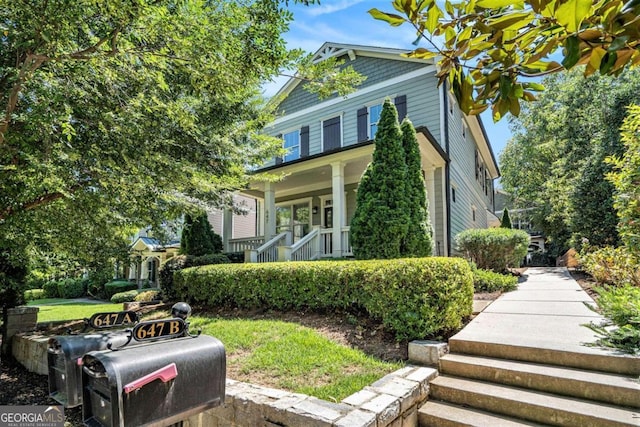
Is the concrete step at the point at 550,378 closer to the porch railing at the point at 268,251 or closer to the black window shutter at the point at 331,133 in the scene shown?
the porch railing at the point at 268,251

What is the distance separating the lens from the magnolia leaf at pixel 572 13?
103 centimetres

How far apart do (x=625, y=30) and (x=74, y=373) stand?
3.29 metres

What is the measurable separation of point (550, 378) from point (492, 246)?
659 centimetres

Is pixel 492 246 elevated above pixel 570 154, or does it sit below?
below

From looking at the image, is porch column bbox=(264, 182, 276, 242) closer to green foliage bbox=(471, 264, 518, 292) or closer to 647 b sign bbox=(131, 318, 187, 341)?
green foliage bbox=(471, 264, 518, 292)

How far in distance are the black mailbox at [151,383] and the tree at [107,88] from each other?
9.11 feet

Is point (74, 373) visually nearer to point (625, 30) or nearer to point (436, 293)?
point (625, 30)

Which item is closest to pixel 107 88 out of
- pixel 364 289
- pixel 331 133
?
pixel 364 289

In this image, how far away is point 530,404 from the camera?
3.21 m

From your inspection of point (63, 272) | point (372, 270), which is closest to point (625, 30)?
point (372, 270)

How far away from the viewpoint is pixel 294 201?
1603 centimetres

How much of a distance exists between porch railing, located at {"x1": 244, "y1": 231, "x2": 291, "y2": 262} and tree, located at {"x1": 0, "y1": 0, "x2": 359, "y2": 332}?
16.3 ft

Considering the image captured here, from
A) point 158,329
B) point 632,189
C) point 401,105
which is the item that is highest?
point 401,105

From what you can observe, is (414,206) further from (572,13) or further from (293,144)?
(293,144)
